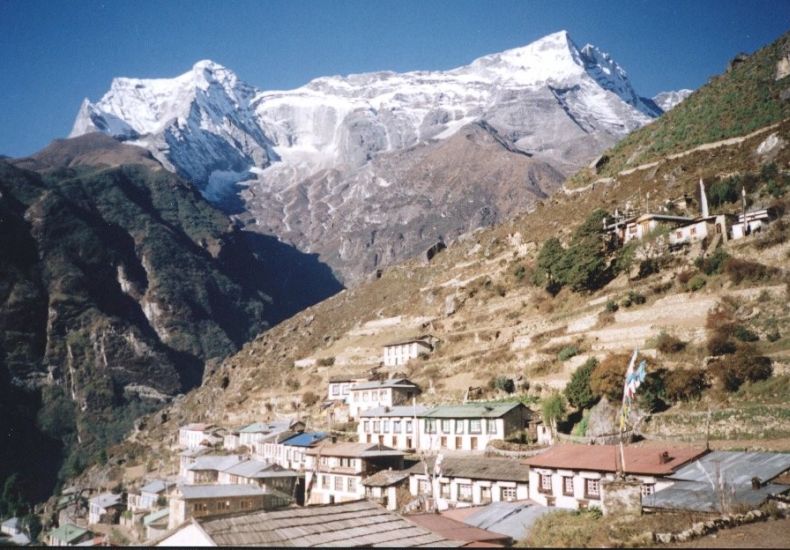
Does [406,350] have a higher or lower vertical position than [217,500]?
higher

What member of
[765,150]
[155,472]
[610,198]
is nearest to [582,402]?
[765,150]

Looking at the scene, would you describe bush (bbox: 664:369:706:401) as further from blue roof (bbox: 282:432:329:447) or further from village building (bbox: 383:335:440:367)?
village building (bbox: 383:335:440:367)

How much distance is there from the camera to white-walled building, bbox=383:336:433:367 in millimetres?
81438

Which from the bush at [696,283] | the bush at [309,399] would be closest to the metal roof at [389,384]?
the bush at [309,399]

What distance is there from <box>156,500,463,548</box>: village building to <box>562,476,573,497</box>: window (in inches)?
718

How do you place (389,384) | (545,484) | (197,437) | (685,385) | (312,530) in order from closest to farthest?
(312,530)
(545,484)
(685,385)
(389,384)
(197,437)

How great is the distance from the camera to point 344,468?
2076 inches

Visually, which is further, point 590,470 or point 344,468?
point 344,468

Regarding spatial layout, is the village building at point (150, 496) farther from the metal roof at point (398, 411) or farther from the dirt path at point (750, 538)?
the dirt path at point (750, 538)

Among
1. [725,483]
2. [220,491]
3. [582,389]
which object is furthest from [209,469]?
[725,483]

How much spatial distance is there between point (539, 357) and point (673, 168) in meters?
44.4

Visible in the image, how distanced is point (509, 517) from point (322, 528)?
16.5 m

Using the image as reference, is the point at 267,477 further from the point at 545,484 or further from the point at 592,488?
the point at 592,488

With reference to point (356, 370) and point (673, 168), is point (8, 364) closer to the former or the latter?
point (356, 370)
